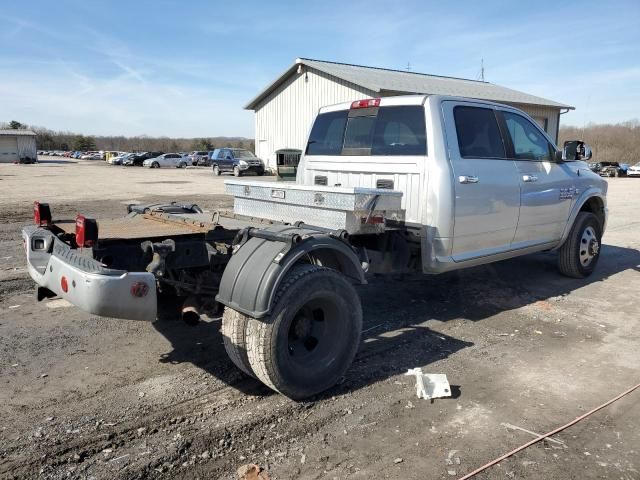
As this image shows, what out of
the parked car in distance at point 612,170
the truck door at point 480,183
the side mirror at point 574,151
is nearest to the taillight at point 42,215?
the truck door at point 480,183

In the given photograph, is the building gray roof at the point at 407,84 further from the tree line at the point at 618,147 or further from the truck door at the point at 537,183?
the tree line at the point at 618,147

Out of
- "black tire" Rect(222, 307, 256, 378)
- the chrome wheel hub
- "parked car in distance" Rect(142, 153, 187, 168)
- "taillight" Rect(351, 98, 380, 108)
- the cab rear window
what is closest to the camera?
"black tire" Rect(222, 307, 256, 378)

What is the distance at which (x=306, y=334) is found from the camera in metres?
3.76

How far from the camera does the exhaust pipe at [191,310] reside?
3.83 meters

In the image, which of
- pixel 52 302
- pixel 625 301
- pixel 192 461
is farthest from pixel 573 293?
pixel 52 302

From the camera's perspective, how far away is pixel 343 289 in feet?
12.1

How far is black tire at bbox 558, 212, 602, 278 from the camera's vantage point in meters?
6.79

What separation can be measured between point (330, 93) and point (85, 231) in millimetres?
26856

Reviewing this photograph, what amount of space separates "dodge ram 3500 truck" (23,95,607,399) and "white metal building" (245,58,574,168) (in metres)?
19.7

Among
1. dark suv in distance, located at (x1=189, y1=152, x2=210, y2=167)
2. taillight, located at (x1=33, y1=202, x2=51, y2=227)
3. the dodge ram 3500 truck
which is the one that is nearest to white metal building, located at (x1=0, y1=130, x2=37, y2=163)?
dark suv in distance, located at (x1=189, y1=152, x2=210, y2=167)

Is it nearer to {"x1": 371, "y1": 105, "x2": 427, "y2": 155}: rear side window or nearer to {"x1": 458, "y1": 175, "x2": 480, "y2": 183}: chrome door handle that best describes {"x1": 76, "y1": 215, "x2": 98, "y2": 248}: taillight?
{"x1": 371, "y1": 105, "x2": 427, "y2": 155}: rear side window

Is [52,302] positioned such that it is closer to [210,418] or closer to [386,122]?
[210,418]

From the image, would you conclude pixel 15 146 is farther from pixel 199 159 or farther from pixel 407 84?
pixel 407 84

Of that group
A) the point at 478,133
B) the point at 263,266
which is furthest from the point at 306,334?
the point at 478,133
